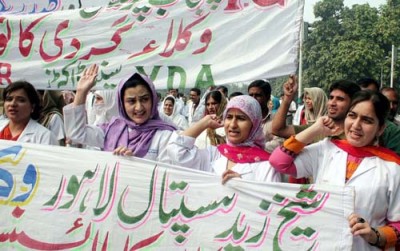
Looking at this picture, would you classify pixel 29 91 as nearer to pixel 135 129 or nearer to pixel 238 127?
pixel 135 129

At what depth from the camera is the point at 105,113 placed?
5.36 metres

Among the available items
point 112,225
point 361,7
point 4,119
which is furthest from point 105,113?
point 361,7

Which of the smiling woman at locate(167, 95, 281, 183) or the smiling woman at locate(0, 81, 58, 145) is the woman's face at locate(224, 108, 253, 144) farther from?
the smiling woman at locate(0, 81, 58, 145)

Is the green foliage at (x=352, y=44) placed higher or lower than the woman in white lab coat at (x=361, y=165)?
higher

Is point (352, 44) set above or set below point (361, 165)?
above

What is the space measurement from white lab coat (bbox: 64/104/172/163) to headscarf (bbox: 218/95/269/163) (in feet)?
1.22

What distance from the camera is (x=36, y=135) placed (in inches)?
139

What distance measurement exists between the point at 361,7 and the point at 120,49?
139ft

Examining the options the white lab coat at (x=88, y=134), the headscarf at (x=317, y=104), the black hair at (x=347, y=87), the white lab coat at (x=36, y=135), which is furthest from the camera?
the headscarf at (x=317, y=104)

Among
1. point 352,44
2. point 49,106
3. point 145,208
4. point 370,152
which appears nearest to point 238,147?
point 145,208

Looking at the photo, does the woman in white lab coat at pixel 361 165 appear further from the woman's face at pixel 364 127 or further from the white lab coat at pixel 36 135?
the white lab coat at pixel 36 135

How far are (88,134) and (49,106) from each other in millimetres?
1215

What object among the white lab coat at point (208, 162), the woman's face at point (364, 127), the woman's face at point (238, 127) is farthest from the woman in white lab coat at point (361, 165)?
the woman's face at point (238, 127)

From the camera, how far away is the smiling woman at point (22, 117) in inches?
139
